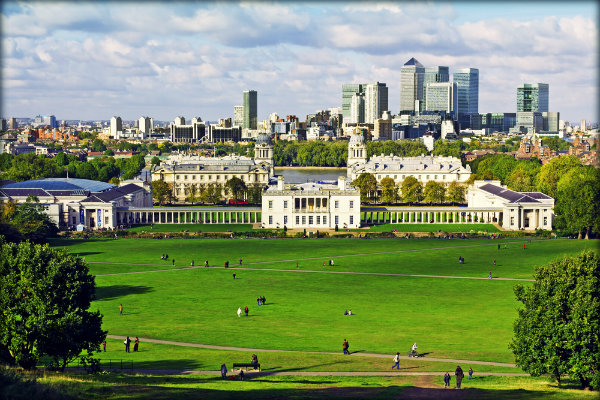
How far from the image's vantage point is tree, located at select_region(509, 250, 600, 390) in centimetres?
4972

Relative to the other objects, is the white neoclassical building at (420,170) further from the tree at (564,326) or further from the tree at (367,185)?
the tree at (564,326)

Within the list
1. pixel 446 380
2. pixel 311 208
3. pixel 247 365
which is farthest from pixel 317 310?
pixel 311 208

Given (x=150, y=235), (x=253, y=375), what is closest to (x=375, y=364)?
(x=253, y=375)

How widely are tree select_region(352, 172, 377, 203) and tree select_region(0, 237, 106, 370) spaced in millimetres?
118864

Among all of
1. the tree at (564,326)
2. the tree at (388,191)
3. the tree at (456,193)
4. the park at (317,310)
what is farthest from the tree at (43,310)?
the tree at (456,193)

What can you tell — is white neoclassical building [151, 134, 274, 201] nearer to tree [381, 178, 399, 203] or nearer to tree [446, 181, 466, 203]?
tree [381, 178, 399, 203]

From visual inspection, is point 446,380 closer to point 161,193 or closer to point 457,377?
point 457,377

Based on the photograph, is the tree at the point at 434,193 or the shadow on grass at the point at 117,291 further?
the tree at the point at 434,193

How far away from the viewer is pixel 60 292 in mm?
54719

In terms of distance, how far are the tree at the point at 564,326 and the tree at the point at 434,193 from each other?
117 meters

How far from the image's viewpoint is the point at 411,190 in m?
173

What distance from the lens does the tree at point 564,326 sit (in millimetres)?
49719

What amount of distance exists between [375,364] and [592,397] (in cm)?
1418

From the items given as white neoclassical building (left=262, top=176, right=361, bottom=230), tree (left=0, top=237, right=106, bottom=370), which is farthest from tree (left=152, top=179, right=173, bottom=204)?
tree (left=0, top=237, right=106, bottom=370)
